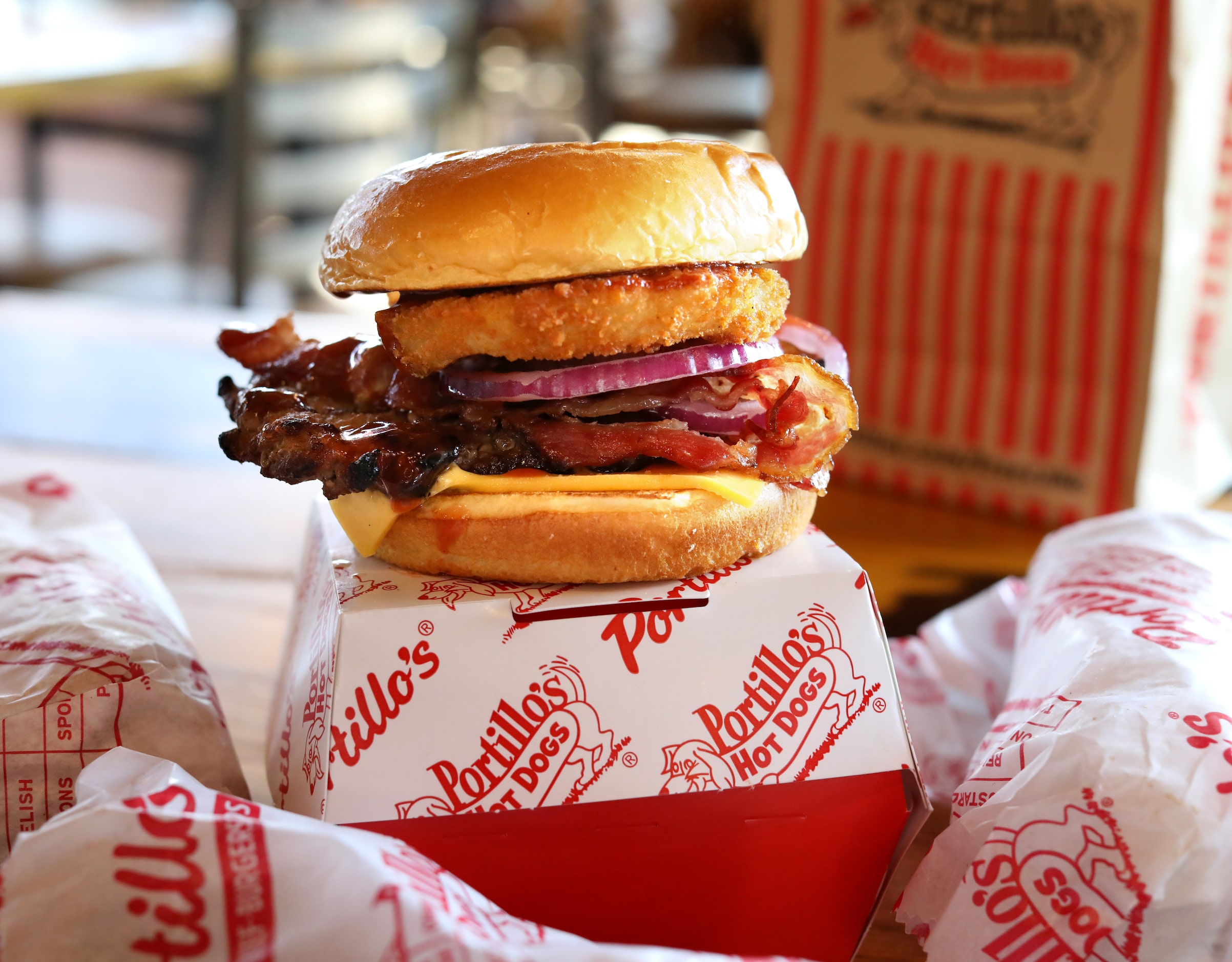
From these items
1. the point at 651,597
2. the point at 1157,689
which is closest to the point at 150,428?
the point at 651,597

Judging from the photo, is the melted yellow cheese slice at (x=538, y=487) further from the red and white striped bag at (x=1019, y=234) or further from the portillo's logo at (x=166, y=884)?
the red and white striped bag at (x=1019, y=234)

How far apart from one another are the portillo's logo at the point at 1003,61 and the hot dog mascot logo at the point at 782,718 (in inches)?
54.6

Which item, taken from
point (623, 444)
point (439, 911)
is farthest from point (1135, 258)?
point (439, 911)

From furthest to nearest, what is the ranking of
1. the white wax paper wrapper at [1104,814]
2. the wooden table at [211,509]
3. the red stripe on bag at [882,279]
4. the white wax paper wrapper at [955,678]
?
1. the red stripe on bag at [882,279]
2. the wooden table at [211,509]
3. the white wax paper wrapper at [955,678]
4. the white wax paper wrapper at [1104,814]

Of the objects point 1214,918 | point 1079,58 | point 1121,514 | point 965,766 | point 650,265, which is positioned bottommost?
point 965,766

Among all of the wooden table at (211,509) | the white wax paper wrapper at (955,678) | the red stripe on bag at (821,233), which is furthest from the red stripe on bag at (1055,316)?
the white wax paper wrapper at (955,678)

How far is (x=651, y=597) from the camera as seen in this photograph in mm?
1169

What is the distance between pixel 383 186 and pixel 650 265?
30 centimetres

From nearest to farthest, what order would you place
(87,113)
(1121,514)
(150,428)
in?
(1121,514), (150,428), (87,113)

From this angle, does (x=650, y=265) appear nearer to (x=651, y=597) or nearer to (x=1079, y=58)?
(x=651, y=597)

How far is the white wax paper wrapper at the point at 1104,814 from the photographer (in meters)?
0.98

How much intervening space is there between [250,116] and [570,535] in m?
3.19

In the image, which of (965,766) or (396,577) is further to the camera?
(965,766)

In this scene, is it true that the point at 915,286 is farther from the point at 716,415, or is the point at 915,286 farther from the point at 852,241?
the point at 716,415
